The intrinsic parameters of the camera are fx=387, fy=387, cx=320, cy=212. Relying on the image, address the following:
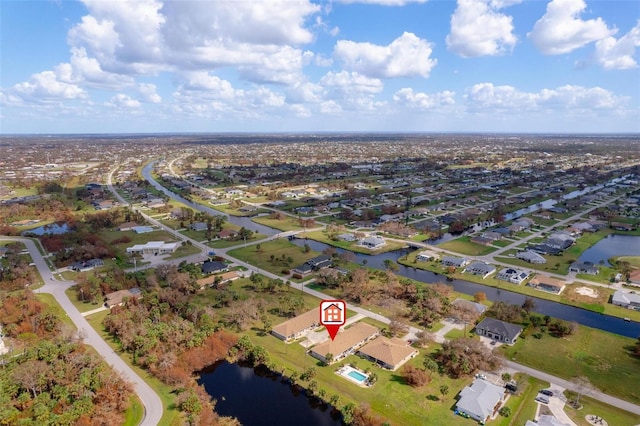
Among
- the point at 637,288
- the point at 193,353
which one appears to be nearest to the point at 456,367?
the point at 193,353

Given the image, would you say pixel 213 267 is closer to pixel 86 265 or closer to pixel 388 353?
pixel 86 265

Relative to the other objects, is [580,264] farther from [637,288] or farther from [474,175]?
[474,175]

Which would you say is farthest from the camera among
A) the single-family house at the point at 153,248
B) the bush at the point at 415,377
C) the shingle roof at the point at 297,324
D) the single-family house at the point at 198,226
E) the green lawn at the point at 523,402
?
the single-family house at the point at 198,226

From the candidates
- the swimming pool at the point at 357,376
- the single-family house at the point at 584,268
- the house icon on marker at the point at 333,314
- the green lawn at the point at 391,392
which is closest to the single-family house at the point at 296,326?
the house icon on marker at the point at 333,314

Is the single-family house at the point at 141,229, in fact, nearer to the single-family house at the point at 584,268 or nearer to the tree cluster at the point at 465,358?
the tree cluster at the point at 465,358

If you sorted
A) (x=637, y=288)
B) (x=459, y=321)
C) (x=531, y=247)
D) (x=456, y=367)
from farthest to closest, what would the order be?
1. (x=531, y=247)
2. (x=637, y=288)
3. (x=459, y=321)
4. (x=456, y=367)

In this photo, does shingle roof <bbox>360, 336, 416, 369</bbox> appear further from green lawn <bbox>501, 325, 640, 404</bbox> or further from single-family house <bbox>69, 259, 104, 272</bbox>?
single-family house <bbox>69, 259, 104, 272</bbox>
